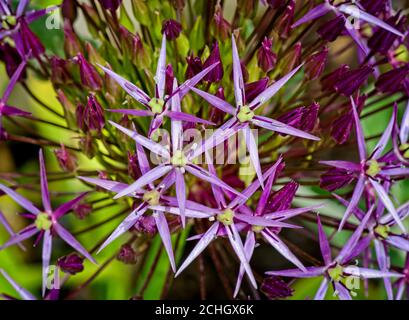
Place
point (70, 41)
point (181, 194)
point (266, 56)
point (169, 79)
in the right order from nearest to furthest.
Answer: point (181, 194) < point (169, 79) < point (266, 56) < point (70, 41)

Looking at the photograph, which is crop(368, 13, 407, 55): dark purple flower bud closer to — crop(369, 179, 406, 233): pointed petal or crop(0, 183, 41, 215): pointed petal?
crop(369, 179, 406, 233): pointed petal

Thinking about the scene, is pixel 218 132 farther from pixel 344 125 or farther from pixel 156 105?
pixel 344 125

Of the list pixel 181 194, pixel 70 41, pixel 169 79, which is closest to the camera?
pixel 181 194

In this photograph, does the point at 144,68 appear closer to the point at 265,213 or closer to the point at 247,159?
the point at 247,159

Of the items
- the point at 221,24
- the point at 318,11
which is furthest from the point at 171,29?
the point at 318,11

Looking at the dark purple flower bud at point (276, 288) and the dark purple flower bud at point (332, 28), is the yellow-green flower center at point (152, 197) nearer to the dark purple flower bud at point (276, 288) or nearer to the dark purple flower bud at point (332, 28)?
the dark purple flower bud at point (276, 288)
